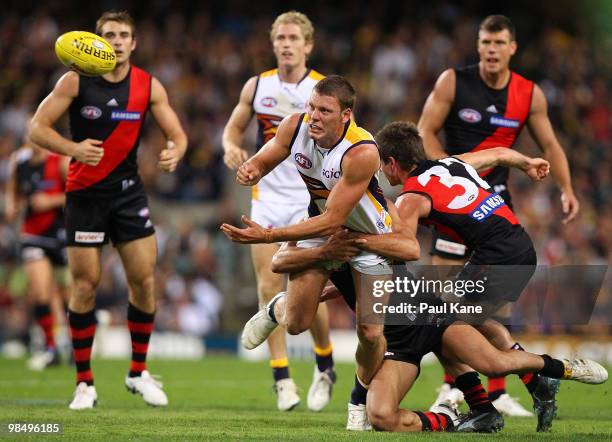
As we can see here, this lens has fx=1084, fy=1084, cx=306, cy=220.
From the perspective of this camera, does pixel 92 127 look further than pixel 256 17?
No

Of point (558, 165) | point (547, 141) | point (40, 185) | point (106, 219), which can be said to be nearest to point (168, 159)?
point (106, 219)

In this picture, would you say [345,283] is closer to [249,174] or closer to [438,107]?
[249,174]

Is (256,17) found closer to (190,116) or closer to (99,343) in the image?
(190,116)

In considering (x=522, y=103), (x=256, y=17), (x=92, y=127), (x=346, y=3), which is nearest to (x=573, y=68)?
(x=346, y=3)

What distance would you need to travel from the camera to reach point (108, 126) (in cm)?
868

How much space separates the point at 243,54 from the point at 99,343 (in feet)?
24.0

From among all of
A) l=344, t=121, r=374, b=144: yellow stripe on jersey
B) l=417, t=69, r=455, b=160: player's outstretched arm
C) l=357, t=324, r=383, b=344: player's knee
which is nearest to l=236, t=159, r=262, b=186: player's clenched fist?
l=344, t=121, r=374, b=144: yellow stripe on jersey

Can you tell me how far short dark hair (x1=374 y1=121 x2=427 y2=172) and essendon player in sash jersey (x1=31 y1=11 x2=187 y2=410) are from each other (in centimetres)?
215

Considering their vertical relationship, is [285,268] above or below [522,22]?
below

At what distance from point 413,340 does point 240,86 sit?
13.8 metres

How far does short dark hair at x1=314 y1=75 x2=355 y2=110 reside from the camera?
6930 mm

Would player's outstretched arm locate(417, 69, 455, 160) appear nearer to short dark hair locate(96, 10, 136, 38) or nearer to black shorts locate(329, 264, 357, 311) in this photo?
black shorts locate(329, 264, 357, 311)

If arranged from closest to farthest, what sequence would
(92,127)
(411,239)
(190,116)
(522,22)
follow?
(411,239)
(92,127)
(190,116)
(522,22)

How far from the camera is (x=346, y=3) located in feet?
76.0
